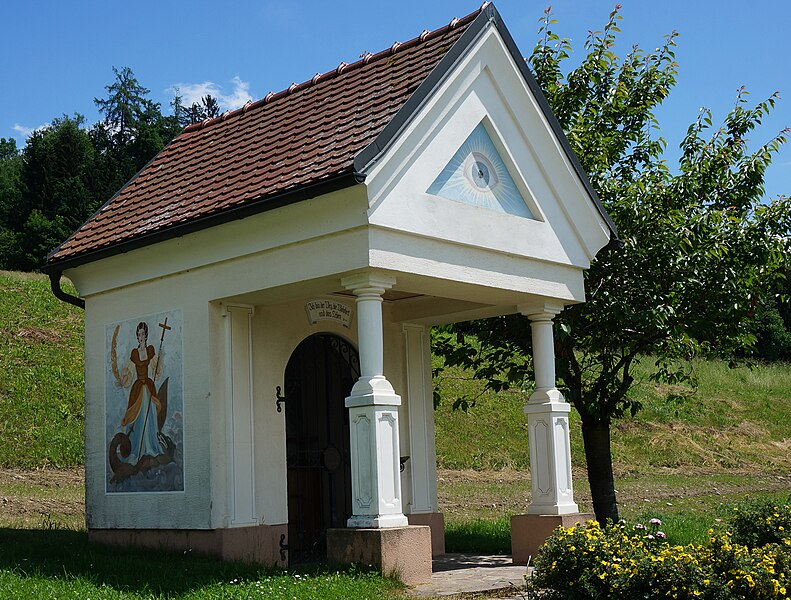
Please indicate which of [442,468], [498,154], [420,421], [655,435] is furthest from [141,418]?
[655,435]

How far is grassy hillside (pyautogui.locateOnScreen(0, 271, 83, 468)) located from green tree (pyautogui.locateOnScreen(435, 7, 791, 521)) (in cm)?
1344

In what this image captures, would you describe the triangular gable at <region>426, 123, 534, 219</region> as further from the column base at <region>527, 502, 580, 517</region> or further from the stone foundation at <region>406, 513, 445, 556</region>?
the stone foundation at <region>406, 513, 445, 556</region>

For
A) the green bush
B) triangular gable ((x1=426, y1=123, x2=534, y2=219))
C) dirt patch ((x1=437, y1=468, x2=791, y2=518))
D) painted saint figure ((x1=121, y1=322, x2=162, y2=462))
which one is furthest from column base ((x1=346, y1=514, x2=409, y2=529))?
dirt patch ((x1=437, y1=468, x2=791, y2=518))

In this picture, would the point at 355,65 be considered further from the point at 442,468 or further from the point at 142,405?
the point at 442,468

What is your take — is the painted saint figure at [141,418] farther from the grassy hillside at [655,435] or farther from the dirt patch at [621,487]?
the grassy hillside at [655,435]

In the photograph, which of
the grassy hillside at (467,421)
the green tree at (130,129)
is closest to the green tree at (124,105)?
the green tree at (130,129)

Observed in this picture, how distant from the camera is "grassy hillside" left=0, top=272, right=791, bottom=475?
26047mm

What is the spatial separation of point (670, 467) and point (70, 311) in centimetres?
2100

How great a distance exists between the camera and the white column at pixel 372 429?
9.78 meters

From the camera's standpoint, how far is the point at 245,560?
1101 cm

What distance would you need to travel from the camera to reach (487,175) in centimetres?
1137

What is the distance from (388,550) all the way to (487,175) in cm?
435

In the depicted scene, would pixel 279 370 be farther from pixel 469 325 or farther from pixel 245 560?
pixel 469 325

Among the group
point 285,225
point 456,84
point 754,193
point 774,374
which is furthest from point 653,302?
point 774,374
